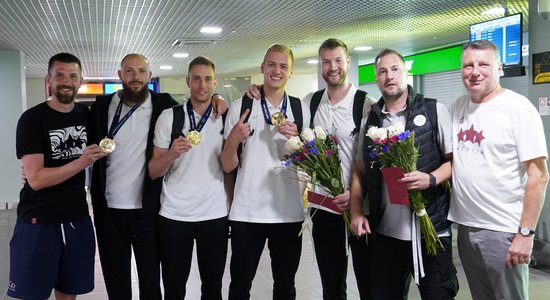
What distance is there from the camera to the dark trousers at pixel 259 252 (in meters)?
2.96

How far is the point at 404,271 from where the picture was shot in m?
2.66

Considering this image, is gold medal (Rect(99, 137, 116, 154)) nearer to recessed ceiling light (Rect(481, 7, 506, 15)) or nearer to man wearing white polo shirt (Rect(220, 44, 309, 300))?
man wearing white polo shirt (Rect(220, 44, 309, 300))

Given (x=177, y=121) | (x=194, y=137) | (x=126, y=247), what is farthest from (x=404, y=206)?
(x=126, y=247)

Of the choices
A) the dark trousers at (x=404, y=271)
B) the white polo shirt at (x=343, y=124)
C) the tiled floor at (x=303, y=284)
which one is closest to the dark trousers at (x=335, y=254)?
the white polo shirt at (x=343, y=124)

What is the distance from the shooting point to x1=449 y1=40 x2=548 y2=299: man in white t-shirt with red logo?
2.29 meters

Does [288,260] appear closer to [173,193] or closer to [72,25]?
[173,193]

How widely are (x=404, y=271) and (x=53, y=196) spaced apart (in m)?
2.11

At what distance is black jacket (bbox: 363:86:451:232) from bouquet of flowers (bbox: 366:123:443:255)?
0.23 ft

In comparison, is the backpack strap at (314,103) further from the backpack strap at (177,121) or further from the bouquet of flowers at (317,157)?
the backpack strap at (177,121)

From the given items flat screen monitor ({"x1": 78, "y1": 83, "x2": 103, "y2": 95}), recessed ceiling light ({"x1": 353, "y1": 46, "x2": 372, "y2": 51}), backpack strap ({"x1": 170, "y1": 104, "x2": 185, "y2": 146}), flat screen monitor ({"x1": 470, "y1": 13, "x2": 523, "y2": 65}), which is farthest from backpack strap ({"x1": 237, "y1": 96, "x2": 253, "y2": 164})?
flat screen monitor ({"x1": 78, "y1": 83, "x2": 103, "y2": 95})

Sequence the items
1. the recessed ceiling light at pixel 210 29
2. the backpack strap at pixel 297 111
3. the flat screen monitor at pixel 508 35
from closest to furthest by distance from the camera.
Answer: the backpack strap at pixel 297 111, the flat screen monitor at pixel 508 35, the recessed ceiling light at pixel 210 29

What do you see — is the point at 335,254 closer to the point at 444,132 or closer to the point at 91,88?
the point at 444,132

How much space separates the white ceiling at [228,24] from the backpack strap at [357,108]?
12.8ft

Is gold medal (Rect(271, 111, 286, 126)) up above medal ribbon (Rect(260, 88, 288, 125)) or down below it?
below
